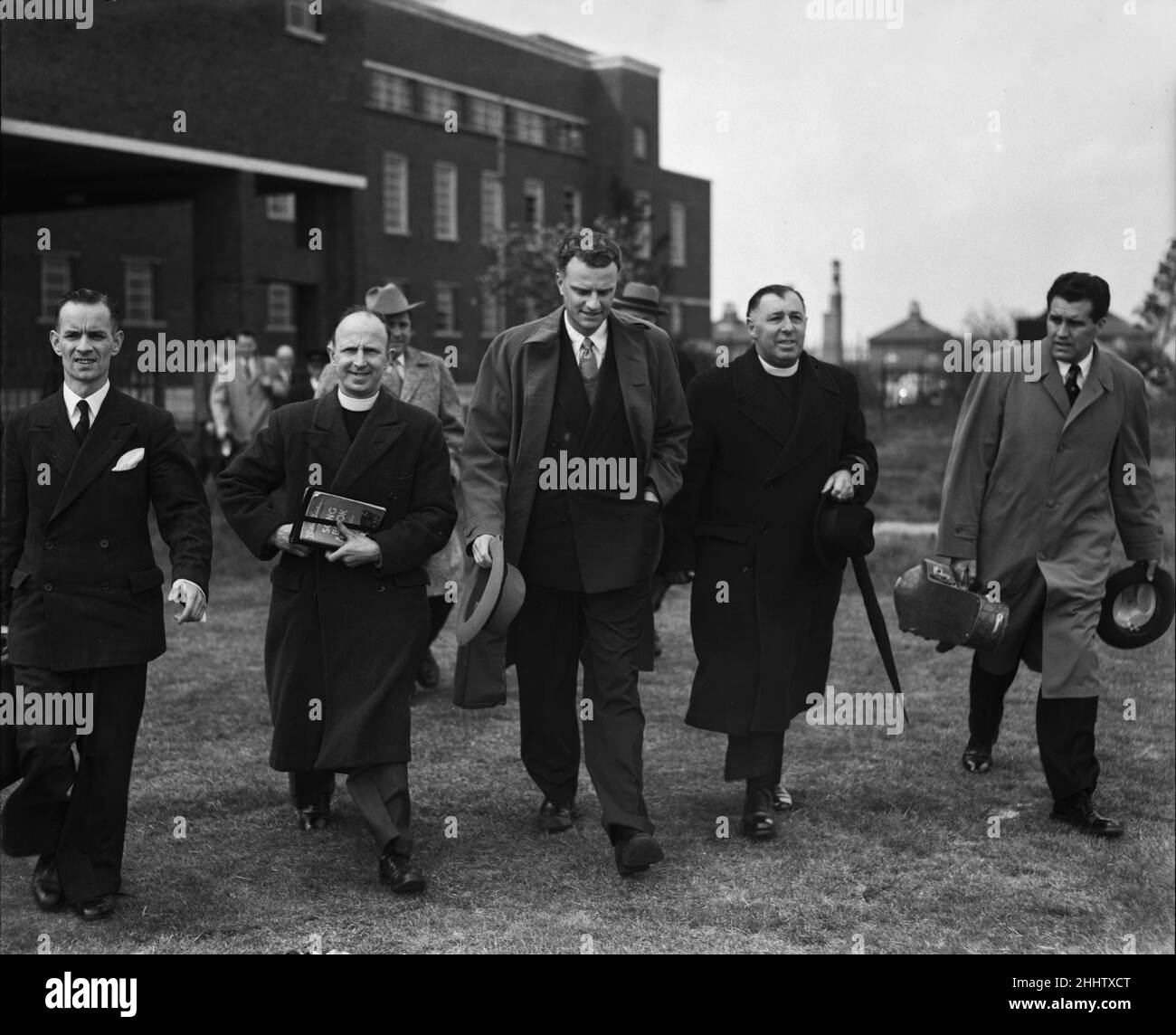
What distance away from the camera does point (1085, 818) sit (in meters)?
6.18

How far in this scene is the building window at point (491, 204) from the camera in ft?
156

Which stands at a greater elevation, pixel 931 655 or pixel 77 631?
pixel 77 631

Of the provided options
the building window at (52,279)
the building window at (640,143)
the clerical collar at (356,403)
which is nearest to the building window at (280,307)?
the building window at (52,279)

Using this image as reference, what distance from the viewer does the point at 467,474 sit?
19.1 feet

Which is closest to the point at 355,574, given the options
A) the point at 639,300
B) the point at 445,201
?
the point at 639,300

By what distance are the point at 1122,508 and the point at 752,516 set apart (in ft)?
5.26

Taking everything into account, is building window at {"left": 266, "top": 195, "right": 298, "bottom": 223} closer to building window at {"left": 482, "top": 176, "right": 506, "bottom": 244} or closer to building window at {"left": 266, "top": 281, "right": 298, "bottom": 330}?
building window at {"left": 266, "top": 281, "right": 298, "bottom": 330}

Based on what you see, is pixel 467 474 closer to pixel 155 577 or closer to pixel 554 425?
pixel 554 425

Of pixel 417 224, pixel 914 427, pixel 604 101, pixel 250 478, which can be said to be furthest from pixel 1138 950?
pixel 604 101

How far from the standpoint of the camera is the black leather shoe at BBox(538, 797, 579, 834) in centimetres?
616

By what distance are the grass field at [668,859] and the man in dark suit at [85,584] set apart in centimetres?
30

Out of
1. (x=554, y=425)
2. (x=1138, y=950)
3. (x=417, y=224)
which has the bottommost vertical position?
(x=1138, y=950)

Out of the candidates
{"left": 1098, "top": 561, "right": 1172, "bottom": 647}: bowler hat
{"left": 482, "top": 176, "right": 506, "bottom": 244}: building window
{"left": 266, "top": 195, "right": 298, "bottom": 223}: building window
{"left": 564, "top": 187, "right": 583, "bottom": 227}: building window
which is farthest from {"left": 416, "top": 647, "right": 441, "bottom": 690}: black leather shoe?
{"left": 564, "top": 187, "right": 583, "bottom": 227}: building window

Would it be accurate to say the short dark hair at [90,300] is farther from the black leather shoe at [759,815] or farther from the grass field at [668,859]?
the black leather shoe at [759,815]
